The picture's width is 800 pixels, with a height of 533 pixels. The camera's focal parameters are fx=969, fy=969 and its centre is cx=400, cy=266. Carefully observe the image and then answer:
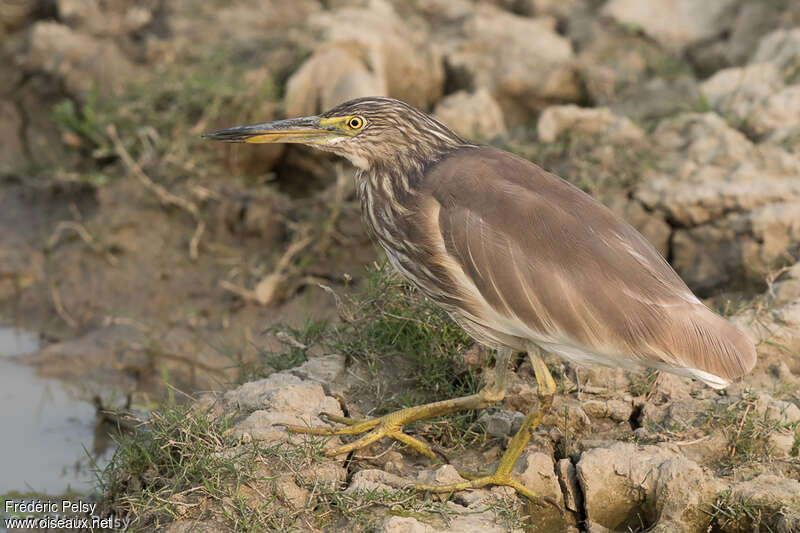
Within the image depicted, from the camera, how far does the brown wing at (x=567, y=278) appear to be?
11.5 feet

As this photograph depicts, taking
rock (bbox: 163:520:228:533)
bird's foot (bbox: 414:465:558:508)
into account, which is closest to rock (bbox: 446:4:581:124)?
bird's foot (bbox: 414:465:558:508)

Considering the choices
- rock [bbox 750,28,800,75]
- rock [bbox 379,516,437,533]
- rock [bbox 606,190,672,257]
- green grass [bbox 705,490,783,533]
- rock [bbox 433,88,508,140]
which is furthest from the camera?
rock [bbox 433,88,508,140]

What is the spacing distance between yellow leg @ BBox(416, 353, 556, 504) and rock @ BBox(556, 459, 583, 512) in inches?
3.2

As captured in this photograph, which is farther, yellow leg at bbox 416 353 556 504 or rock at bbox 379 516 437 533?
yellow leg at bbox 416 353 556 504

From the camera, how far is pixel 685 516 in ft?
11.7

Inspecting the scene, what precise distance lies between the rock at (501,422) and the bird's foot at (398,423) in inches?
4.2

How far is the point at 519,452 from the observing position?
3756 mm

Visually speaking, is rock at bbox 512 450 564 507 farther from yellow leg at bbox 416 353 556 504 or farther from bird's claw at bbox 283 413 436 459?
bird's claw at bbox 283 413 436 459

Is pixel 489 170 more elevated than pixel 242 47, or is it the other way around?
pixel 489 170

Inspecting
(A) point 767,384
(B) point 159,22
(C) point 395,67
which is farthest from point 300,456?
(B) point 159,22

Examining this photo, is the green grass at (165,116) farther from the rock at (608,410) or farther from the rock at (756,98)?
the rock at (608,410)

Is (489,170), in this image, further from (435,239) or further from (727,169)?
(727,169)

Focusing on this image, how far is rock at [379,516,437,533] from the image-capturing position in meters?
3.33

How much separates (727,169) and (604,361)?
2.94m
